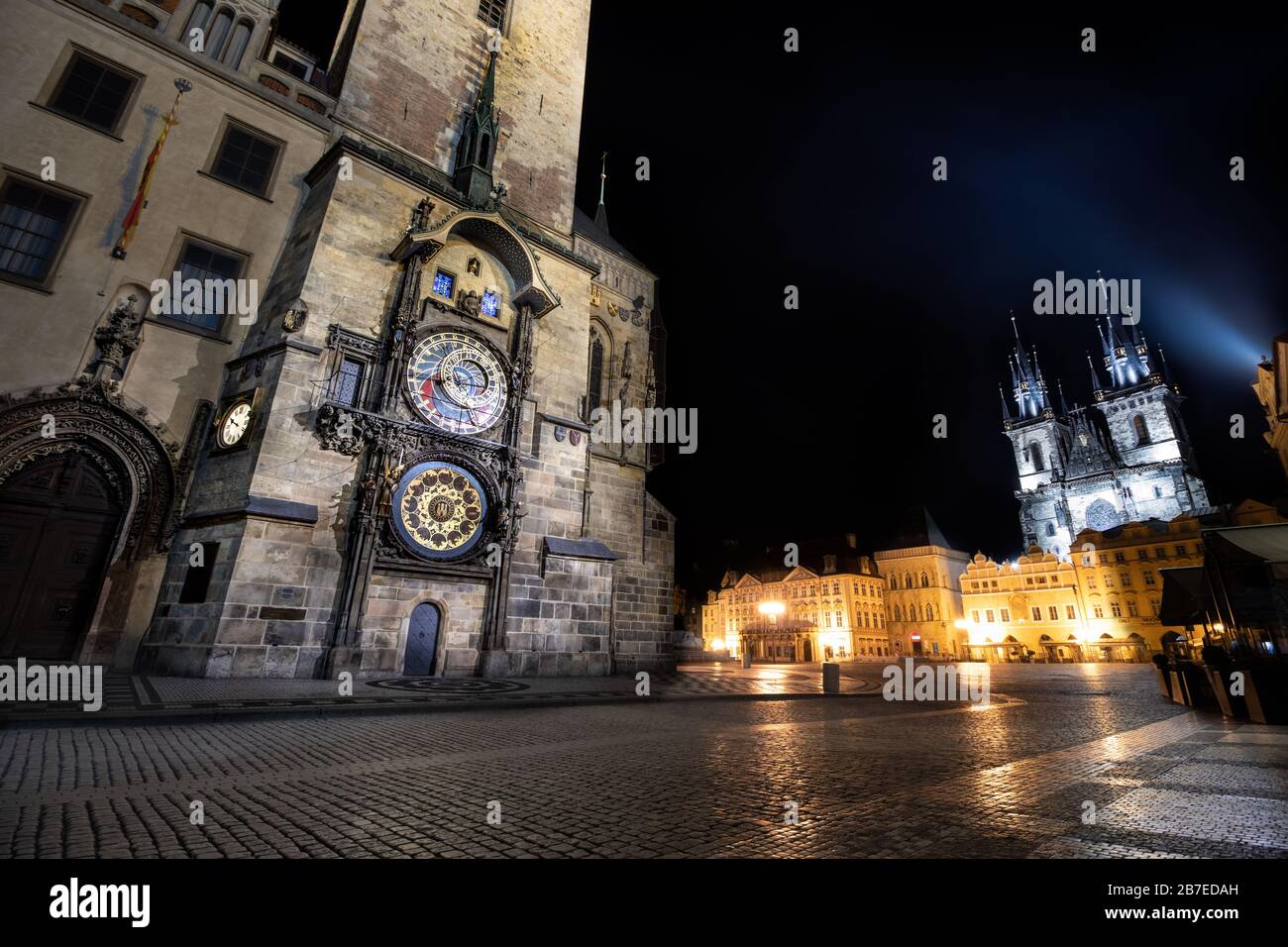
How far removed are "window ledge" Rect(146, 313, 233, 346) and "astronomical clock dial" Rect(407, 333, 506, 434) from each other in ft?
15.8

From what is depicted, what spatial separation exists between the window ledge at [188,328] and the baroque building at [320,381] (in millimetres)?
50

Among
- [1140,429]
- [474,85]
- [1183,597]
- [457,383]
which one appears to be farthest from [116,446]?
[1140,429]

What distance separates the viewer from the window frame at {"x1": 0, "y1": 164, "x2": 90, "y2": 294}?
466 inches

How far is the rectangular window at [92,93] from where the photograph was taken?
1331 centimetres

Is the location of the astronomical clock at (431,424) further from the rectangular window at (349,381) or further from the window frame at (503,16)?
the window frame at (503,16)

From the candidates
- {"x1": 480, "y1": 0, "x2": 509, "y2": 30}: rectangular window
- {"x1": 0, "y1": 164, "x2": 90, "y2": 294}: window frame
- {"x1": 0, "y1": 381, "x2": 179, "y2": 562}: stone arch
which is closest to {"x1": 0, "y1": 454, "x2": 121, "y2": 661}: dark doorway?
{"x1": 0, "y1": 381, "x2": 179, "y2": 562}: stone arch

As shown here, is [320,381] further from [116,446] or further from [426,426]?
[116,446]

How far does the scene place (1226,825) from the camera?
3.29m

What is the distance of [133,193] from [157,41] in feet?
15.7

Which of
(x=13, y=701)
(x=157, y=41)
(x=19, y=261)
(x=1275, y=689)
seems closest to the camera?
(x=13, y=701)

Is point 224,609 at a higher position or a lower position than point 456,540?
lower

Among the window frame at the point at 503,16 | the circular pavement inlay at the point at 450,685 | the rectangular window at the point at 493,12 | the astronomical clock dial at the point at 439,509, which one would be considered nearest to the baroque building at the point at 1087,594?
the circular pavement inlay at the point at 450,685
